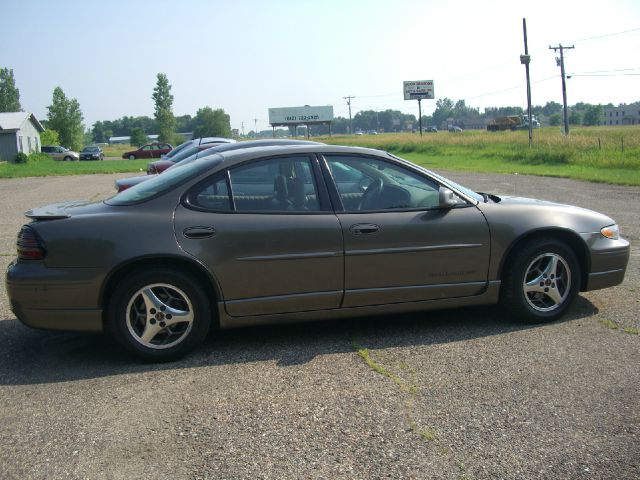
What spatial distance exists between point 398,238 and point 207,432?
212 cm

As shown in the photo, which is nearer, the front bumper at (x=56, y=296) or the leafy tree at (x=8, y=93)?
the front bumper at (x=56, y=296)

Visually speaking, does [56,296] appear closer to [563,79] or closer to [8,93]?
[563,79]

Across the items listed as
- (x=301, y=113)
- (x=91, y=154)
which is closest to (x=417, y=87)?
(x=301, y=113)

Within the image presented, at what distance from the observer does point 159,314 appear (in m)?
4.58

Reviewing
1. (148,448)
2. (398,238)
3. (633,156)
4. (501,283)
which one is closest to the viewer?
(148,448)

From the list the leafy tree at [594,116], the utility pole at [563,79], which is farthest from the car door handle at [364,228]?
the leafy tree at [594,116]

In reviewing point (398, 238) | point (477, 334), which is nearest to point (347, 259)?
point (398, 238)

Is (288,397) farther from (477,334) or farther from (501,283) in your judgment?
(501,283)

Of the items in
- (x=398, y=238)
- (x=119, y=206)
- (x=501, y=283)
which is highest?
(x=119, y=206)

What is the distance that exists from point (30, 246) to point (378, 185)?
2.55 m

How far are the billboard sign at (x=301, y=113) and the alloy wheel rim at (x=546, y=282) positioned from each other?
89.0 meters

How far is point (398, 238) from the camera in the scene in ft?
16.3

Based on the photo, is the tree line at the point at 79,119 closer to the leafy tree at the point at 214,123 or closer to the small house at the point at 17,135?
the leafy tree at the point at 214,123

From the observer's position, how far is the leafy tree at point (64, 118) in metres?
96.3
